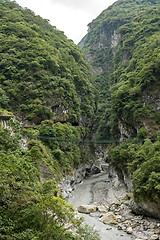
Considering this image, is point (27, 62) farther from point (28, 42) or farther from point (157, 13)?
point (157, 13)

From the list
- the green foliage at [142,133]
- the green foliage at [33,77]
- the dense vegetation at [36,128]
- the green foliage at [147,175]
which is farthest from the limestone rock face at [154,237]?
the green foliage at [33,77]

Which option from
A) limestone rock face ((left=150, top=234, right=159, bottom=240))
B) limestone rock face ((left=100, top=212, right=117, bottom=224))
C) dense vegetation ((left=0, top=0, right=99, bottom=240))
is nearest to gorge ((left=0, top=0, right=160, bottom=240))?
dense vegetation ((left=0, top=0, right=99, bottom=240))

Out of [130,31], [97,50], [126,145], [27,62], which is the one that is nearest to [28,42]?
[27,62]

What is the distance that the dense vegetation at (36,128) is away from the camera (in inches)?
328

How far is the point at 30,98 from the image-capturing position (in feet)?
92.6

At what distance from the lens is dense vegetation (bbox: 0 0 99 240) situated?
832cm

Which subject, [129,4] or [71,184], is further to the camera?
[129,4]

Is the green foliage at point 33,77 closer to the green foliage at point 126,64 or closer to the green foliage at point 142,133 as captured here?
the green foliage at point 126,64

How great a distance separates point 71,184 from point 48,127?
8.47m

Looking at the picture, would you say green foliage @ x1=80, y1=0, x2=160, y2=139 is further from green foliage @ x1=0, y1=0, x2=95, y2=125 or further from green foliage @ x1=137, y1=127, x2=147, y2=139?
green foliage @ x1=0, y1=0, x2=95, y2=125

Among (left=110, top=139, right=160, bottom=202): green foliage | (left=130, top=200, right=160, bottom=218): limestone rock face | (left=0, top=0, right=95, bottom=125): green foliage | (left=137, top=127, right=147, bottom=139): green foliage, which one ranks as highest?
(left=0, top=0, right=95, bottom=125): green foliage

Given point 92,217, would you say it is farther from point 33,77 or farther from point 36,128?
point 33,77

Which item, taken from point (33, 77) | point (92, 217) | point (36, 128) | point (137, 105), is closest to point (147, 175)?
point (92, 217)

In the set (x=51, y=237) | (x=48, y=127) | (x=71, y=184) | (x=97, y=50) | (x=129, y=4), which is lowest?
(x=71, y=184)
